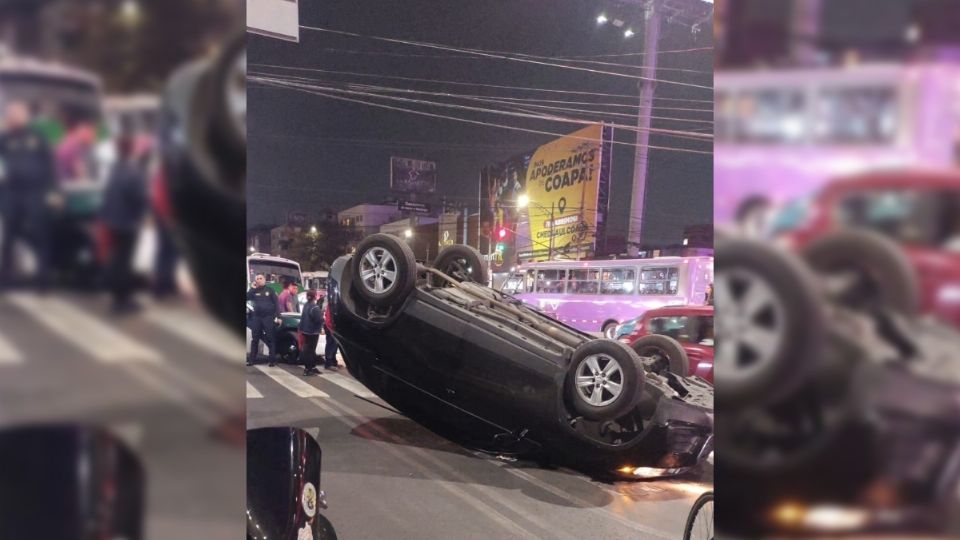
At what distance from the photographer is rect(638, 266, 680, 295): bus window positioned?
1.95m

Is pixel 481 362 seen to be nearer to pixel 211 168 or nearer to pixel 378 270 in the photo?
pixel 378 270

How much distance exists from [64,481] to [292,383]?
0.59 metres

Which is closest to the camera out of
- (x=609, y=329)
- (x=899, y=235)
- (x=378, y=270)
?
(x=899, y=235)

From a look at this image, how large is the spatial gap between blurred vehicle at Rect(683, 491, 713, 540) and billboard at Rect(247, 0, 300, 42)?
6.59 ft

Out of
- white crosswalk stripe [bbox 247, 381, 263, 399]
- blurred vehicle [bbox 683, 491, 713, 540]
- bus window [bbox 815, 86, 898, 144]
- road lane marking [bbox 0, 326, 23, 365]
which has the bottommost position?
blurred vehicle [bbox 683, 491, 713, 540]

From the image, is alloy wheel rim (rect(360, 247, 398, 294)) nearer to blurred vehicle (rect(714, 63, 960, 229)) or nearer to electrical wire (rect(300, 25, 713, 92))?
electrical wire (rect(300, 25, 713, 92))

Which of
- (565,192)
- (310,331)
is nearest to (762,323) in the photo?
(565,192)

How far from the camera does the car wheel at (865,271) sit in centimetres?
134

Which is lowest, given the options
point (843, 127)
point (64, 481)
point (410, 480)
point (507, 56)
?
point (410, 480)

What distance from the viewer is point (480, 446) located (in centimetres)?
178

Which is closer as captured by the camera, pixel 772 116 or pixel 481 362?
pixel 772 116

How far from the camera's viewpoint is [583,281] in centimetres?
191

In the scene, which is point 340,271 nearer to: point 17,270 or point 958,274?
point 17,270

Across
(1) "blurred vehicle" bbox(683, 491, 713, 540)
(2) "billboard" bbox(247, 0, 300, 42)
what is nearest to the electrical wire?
(2) "billboard" bbox(247, 0, 300, 42)
